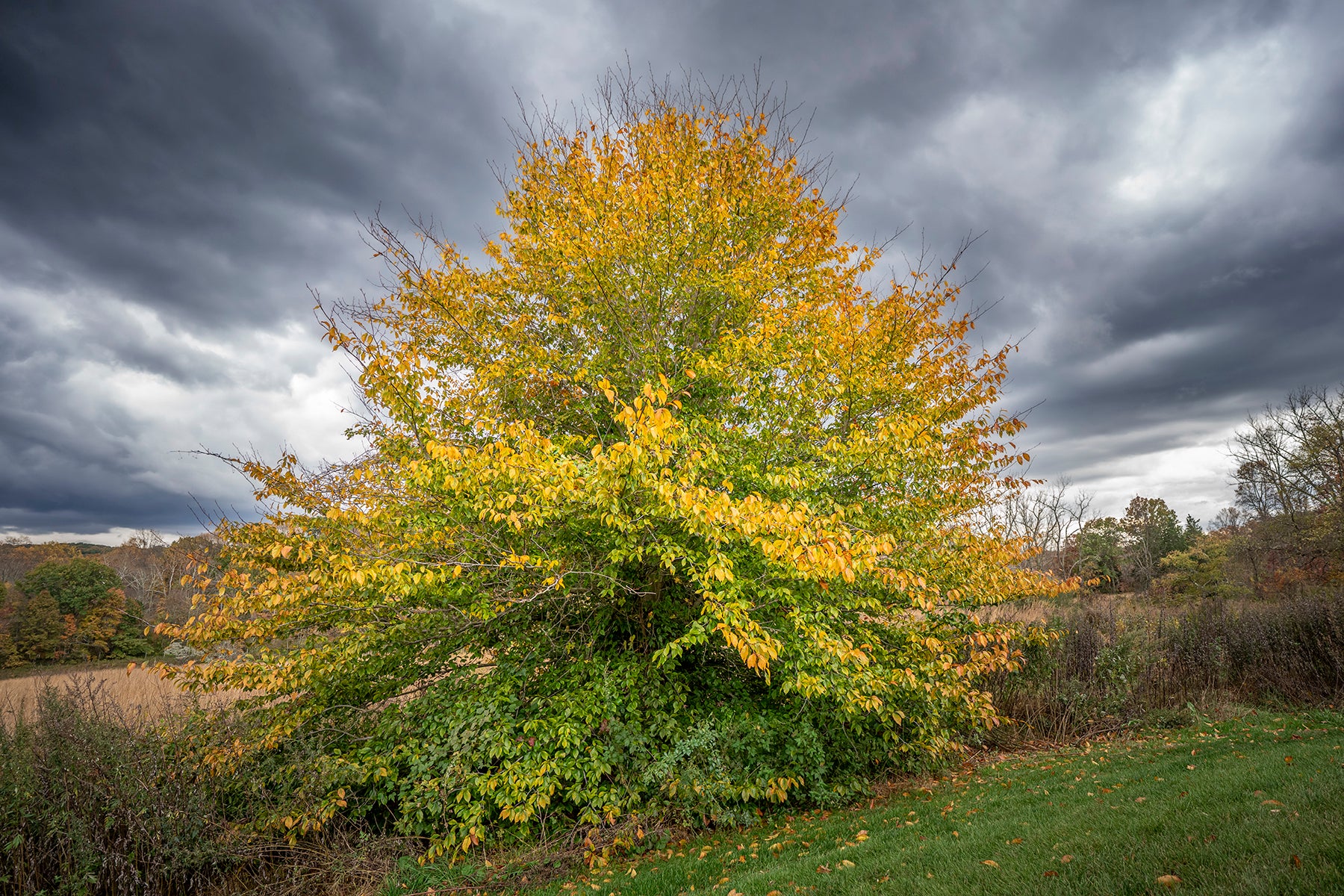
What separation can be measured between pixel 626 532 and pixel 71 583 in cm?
4332

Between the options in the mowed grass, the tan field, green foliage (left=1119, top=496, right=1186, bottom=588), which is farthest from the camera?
green foliage (left=1119, top=496, right=1186, bottom=588)

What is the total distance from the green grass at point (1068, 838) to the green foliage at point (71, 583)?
39.7 meters

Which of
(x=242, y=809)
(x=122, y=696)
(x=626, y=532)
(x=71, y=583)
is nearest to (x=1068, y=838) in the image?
(x=626, y=532)

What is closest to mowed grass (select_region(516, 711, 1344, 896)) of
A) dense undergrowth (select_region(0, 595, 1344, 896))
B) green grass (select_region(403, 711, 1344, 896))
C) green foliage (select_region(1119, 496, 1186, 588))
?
green grass (select_region(403, 711, 1344, 896))

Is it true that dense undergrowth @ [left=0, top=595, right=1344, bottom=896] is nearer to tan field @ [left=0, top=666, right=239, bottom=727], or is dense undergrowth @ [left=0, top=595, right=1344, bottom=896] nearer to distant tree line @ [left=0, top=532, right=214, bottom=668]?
tan field @ [left=0, top=666, right=239, bottom=727]

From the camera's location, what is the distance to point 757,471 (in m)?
6.58

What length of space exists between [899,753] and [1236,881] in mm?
5904

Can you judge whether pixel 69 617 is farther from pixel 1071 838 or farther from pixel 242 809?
pixel 1071 838

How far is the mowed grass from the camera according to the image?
3527 millimetres

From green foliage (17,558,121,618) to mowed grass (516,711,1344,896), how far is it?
40.6 metres

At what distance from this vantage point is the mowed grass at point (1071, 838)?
3.53 metres

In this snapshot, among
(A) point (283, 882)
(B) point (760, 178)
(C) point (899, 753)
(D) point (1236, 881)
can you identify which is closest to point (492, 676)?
(A) point (283, 882)

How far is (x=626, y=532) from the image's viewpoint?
17.9ft

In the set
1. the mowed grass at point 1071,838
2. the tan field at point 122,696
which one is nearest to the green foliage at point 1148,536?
the mowed grass at point 1071,838
